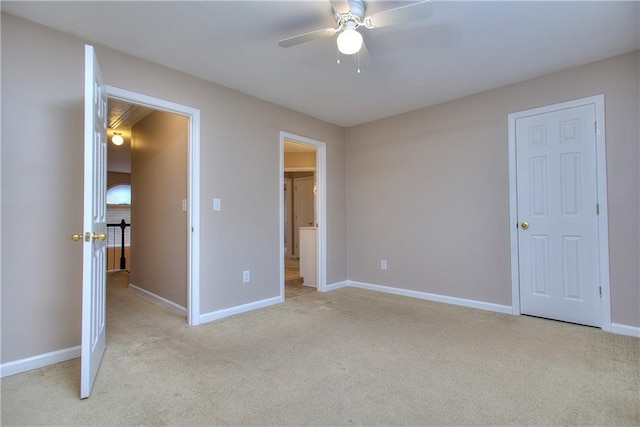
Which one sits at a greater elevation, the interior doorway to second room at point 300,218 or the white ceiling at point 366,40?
the white ceiling at point 366,40

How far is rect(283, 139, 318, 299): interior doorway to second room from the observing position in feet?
15.4

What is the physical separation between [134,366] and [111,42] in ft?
7.80

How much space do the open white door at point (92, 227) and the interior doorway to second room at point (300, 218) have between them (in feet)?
7.42

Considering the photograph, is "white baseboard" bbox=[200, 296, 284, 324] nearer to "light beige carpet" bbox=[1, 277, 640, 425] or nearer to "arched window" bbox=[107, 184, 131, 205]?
"light beige carpet" bbox=[1, 277, 640, 425]

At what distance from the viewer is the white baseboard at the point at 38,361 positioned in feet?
6.81

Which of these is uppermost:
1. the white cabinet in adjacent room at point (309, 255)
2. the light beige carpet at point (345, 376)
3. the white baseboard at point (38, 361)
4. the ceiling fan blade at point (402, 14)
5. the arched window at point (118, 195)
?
the ceiling fan blade at point (402, 14)

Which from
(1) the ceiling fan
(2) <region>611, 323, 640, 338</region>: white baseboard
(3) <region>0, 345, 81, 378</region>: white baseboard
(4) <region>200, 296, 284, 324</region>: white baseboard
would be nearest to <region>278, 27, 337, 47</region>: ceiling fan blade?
(1) the ceiling fan

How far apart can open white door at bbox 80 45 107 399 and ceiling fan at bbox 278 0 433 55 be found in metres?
1.21

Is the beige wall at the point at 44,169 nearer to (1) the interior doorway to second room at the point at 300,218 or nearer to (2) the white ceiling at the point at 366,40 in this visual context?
(2) the white ceiling at the point at 366,40

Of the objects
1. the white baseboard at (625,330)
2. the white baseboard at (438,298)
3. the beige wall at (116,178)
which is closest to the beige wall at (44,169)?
the white baseboard at (438,298)

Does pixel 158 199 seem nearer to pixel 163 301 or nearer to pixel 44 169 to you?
pixel 163 301

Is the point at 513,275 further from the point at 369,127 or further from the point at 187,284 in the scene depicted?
the point at 187,284


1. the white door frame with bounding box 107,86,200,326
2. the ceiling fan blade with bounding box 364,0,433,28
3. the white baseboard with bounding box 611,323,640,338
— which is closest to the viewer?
the ceiling fan blade with bounding box 364,0,433,28

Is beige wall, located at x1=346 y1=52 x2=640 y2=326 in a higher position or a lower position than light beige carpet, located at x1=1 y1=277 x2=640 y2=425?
higher
